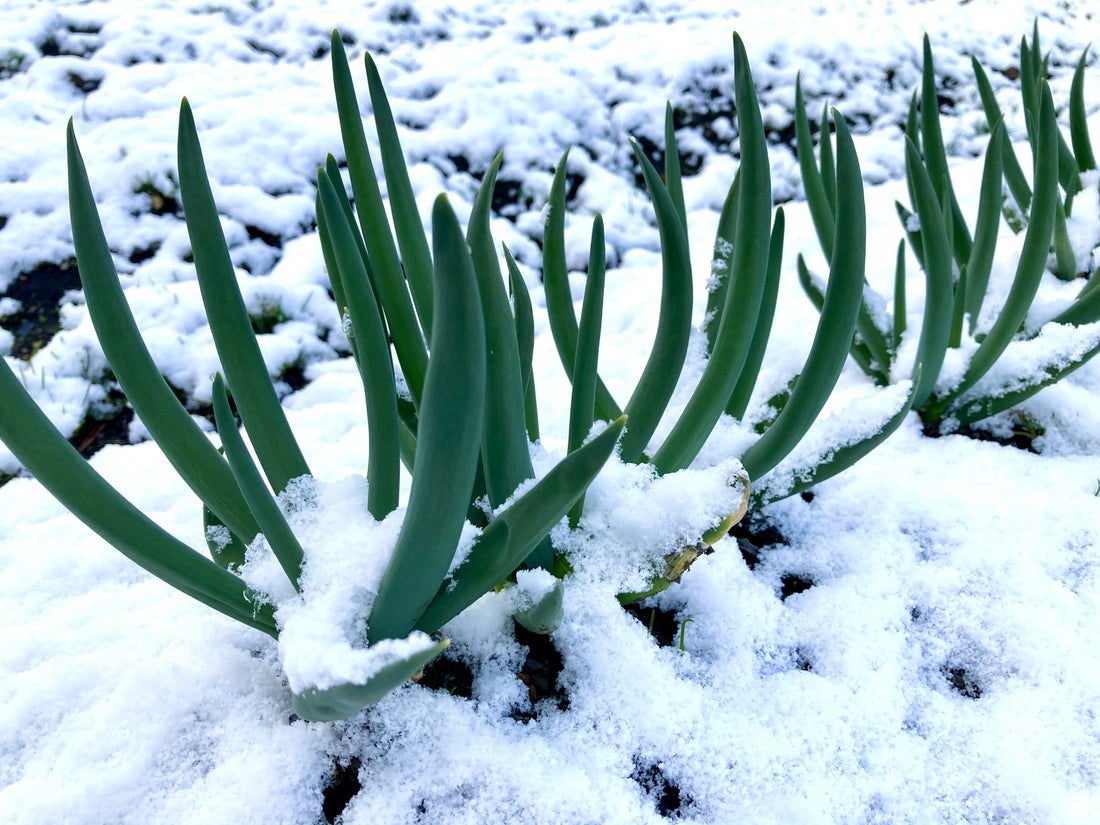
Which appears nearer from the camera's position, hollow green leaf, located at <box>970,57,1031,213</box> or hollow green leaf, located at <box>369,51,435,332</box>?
hollow green leaf, located at <box>369,51,435,332</box>

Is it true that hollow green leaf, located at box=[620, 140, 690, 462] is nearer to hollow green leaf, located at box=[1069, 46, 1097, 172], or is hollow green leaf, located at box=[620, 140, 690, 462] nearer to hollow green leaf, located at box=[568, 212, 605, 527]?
hollow green leaf, located at box=[568, 212, 605, 527]

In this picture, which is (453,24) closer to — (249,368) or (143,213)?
(143,213)

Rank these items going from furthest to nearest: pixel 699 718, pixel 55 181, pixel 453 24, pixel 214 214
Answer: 1. pixel 453 24
2. pixel 55 181
3. pixel 699 718
4. pixel 214 214

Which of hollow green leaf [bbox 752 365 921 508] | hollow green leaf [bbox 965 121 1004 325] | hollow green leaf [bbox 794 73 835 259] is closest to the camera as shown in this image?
hollow green leaf [bbox 752 365 921 508]

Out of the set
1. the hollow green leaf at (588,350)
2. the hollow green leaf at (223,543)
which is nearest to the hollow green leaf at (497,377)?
the hollow green leaf at (588,350)

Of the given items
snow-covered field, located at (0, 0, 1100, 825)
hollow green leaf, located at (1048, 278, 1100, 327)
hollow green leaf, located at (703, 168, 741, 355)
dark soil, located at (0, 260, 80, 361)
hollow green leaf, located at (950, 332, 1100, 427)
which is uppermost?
hollow green leaf, located at (703, 168, 741, 355)

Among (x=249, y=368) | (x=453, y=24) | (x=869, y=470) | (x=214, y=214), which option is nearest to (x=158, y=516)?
(x=249, y=368)

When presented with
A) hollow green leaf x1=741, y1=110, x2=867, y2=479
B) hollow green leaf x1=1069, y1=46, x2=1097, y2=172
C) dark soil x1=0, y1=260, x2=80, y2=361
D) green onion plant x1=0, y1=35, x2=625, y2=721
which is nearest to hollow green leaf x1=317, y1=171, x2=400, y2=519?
green onion plant x1=0, y1=35, x2=625, y2=721

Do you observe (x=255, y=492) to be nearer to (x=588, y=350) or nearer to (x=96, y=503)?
(x=96, y=503)
